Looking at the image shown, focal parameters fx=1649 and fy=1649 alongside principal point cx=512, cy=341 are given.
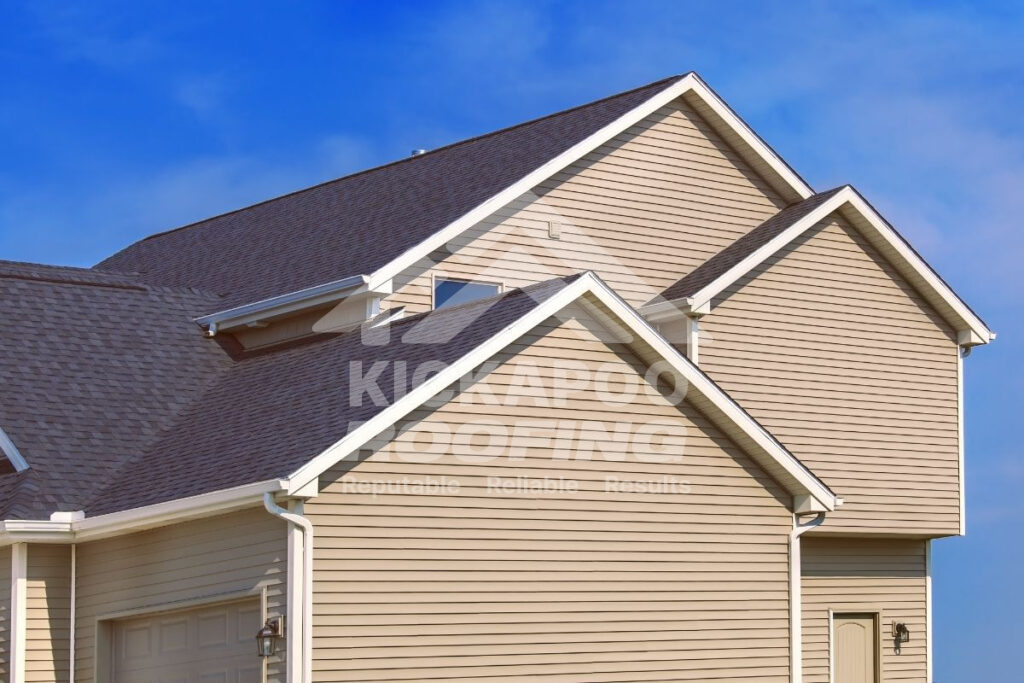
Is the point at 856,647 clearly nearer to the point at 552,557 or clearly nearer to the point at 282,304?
the point at 552,557

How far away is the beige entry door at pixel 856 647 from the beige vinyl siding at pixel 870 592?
5.4 inches

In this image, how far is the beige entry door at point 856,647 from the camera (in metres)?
22.5

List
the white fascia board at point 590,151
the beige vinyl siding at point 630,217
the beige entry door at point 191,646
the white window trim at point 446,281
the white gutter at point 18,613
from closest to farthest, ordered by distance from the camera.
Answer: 1. the beige entry door at point 191,646
2. the white gutter at point 18,613
3. the white fascia board at point 590,151
4. the white window trim at point 446,281
5. the beige vinyl siding at point 630,217

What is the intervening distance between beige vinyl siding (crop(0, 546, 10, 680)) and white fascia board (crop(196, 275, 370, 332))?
4928 mm

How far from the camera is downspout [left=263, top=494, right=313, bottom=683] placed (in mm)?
14992

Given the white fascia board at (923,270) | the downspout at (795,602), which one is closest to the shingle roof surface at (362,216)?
the white fascia board at (923,270)

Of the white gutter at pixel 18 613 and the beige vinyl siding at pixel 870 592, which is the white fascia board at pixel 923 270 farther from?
the white gutter at pixel 18 613

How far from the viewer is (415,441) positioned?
52.4 ft

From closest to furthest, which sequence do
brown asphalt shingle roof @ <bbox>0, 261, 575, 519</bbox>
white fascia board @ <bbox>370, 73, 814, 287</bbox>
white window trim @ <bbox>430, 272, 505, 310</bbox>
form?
brown asphalt shingle roof @ <bbox>0, 261, 575, 519</bbox> → white fascia board @ <bbox>370, 73, 814, 287</bbox> → white window trim @ <bbox>430, 272, 505, 310</bbox>

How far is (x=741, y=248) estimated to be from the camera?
22469 millimetres

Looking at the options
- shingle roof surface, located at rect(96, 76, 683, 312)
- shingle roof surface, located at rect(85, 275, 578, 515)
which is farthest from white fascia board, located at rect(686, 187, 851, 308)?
shingle roof surface, located at rect(85, 275, 578, 515)

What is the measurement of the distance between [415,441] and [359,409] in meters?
0.64

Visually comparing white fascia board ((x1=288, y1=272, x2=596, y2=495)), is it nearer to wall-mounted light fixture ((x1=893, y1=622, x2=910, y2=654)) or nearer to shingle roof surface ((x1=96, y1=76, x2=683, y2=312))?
shingle roof surface ((x1=96, y1=76, x2=683, y2=312))

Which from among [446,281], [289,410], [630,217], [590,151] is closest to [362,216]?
[446,281]
